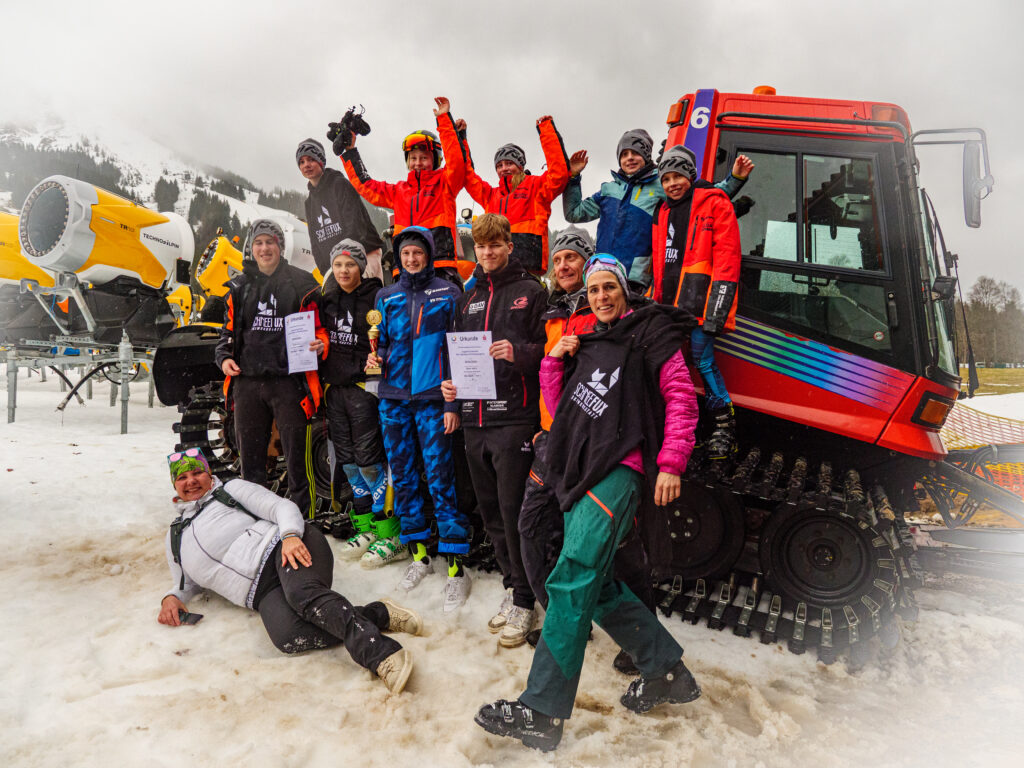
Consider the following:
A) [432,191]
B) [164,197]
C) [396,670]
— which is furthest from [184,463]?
[164,197]

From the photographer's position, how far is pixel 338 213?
5.17 metres

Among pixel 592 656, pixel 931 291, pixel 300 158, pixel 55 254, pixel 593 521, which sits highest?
pixel 300 158

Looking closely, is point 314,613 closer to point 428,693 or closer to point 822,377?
point 428,693

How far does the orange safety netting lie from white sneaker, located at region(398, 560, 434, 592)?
5.64 metres

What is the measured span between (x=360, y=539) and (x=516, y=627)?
1.78 m

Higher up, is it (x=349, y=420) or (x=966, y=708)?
(x=349, y=420)

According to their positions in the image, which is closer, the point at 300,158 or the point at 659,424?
the point at 659,424

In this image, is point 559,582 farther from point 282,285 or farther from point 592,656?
point 282,285

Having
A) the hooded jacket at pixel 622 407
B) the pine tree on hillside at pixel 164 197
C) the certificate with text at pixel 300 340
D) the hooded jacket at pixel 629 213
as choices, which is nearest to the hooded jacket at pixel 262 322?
the certificate with text at pixel 300 340

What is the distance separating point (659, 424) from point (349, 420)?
2737 millimetres

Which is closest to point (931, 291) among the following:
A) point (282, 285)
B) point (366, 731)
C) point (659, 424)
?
point (659, 424)

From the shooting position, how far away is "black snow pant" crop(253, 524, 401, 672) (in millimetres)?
2909

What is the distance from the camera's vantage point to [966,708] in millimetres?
2742

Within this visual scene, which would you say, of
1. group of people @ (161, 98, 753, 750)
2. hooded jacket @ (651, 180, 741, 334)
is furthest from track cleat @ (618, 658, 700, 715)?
hooded jacket @ (651, 180, 741, 334)
